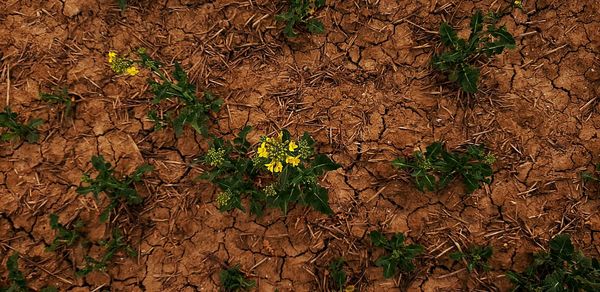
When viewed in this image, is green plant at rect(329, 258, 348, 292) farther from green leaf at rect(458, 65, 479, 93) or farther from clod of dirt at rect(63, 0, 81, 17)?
clod of dirt at rect(63, 0, 81, 17)

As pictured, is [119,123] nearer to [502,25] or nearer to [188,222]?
[188,222]

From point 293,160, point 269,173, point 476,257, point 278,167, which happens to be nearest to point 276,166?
point 278,167

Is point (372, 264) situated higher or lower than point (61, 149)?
lower

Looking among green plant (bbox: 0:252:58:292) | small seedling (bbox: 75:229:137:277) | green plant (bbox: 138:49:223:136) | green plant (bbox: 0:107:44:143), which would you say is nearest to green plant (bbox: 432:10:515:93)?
green plant (bbox: 138:49:223:136)

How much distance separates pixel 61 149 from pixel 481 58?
3.72 metres

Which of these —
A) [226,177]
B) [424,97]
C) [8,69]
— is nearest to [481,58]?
[424,97]

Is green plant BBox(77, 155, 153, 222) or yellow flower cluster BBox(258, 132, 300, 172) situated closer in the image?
yellow flower cluster BBox(258, 132, 300, 172)

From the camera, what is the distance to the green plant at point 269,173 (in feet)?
9.93

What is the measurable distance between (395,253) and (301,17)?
84.1 inches

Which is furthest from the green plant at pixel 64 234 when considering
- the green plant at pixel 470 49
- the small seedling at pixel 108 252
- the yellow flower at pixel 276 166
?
the green plant at pixel 470 49

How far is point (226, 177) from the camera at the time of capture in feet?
11.5

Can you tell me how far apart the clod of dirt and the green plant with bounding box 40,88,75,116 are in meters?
0.74

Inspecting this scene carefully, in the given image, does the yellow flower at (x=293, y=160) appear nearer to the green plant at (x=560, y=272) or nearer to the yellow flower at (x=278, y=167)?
the yellow flower at (x=278, y=167)

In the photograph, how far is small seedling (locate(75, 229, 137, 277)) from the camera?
3.38m
